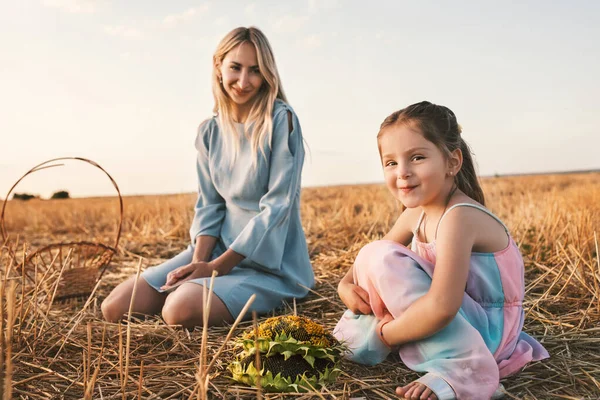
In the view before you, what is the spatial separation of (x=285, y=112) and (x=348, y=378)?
1551 mm

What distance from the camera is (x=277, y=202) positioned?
280 cm

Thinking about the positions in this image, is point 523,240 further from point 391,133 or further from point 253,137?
point 391,133

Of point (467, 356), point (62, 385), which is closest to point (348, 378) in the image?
point (467, 356)

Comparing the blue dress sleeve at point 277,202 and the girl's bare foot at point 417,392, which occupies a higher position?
the blue dress sleeve at point 277,202

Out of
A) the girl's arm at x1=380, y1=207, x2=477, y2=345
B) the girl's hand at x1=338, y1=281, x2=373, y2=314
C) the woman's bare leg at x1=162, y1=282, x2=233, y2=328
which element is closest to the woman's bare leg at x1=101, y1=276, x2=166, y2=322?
the woman's bare leg at x1=162, y1=282, x2=233, y2=328

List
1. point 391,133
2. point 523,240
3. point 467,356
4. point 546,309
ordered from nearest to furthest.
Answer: point 467,356 < point 391,133 < point 546,309 < point 523,240

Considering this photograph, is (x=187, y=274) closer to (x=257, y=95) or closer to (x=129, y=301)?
(x=129, y=301)

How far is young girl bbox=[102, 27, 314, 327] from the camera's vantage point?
2688 mm

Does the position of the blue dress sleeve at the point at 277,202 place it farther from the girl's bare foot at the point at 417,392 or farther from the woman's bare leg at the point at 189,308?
the girl's bare foot at the point at 417,392

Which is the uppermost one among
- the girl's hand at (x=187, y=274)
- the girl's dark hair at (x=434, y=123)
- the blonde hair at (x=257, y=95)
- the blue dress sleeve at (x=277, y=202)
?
the blonde hair at (x=257, y=95)

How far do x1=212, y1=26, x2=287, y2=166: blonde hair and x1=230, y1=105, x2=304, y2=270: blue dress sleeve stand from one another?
0.07 m

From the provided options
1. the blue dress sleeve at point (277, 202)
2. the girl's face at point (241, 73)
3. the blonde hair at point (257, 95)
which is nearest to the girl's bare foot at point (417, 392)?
the blue dress sleeve at point (277, 202)

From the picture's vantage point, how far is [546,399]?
5.67ft

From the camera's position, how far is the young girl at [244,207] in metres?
2.69
